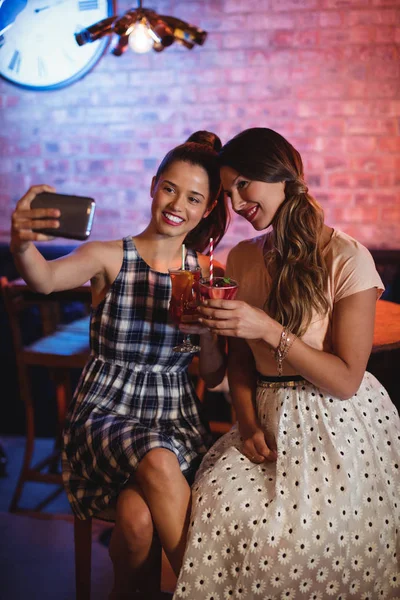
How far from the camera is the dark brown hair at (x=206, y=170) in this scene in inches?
78.2

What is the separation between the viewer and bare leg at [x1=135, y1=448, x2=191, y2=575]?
161cm

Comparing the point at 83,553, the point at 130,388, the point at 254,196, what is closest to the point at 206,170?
the point at 254,196

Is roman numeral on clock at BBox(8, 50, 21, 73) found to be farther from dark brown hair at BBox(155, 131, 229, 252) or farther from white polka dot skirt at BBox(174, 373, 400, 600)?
white polka dot skirt at BBox(174, 373, 400, 600)

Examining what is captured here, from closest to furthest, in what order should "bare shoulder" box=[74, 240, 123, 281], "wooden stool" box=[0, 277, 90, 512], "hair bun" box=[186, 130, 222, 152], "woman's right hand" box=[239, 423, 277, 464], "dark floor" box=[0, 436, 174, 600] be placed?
1. "woman's right hand" box=[239, 423, 277, 464]
2. "bare shoulder" box=[74, 240, 123, 281]
3. "hair bun" box=[186, 130, 222, 152]
4. "dark floor" box=[0, 436, 174, 600]
5. "wooden stool" box=[0, 277, 90, 512]

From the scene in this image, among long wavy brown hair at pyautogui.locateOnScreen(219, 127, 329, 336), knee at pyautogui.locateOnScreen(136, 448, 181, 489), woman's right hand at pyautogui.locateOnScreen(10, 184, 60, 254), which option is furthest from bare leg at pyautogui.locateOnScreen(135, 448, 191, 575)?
woman's right hand at pyautogui.locateOnScreen(10, 184, 60, 254)

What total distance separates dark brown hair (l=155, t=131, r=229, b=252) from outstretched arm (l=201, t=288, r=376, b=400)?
550 mm

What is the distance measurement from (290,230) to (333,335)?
0.35 meters

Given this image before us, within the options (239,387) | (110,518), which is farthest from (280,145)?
(110,518)

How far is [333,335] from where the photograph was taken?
1.79 m

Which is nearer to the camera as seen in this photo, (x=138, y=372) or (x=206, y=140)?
(x=138, y=372)

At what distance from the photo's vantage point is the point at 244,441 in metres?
1.81

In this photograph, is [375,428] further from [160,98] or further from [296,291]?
[160,98]

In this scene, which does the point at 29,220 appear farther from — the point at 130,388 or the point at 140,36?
the point at 140,36

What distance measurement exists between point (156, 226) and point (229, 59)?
2.43m
